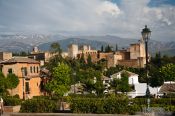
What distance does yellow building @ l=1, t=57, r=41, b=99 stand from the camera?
5675cm

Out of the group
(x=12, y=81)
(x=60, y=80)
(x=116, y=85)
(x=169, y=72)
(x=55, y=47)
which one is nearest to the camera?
(x=60, y=80)

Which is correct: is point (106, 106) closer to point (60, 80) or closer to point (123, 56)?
point (60, 80)

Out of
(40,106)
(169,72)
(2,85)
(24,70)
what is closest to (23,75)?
(24,70)

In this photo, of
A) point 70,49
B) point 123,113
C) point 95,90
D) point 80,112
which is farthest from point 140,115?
point 70,49

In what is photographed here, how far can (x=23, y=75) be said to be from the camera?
189 feet

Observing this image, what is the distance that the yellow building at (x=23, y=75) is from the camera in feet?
186

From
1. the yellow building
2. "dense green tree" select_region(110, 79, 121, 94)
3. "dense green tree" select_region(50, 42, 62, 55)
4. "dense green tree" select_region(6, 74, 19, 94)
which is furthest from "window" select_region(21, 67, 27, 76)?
"dense green tree" select_region(50, 42, 62, 55)

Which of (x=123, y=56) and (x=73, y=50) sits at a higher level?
(x=73, y=50)

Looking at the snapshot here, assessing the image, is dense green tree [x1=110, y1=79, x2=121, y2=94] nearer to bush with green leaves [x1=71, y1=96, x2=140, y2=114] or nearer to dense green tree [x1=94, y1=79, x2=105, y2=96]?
dense green tree [x1=94, y1=79, x2=105, y2=96]

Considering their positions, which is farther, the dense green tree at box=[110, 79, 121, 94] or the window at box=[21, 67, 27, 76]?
the dense green tree at box=[110, 79, 121, 94]

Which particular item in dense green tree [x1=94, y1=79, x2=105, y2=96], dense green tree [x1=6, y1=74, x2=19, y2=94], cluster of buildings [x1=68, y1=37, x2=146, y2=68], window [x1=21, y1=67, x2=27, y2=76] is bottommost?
dense green tree [x1=94, y1=79, x2=105, y2=96]

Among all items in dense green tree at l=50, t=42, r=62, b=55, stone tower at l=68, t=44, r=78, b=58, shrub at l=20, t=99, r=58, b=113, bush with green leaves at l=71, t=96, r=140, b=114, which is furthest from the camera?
stone tower at l=68, t=44, r=78, b=58

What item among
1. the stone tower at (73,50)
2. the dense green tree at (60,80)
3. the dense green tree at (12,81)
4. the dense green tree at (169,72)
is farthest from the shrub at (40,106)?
the stone tower at (73,50)

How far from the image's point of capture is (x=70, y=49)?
178250mm
